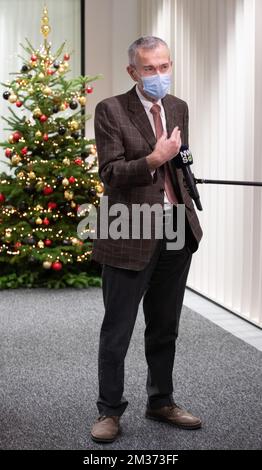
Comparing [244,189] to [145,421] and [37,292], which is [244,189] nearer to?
[37,292]

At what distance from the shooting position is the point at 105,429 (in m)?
2.88

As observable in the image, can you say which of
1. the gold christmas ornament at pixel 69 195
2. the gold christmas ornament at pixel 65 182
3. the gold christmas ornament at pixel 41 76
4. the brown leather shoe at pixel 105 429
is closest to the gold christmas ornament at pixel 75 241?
the gold christmas ornament at pixel 69 195

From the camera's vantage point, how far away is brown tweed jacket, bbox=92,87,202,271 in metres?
2.71

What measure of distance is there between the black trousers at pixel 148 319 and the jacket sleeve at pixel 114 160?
1.06 ft

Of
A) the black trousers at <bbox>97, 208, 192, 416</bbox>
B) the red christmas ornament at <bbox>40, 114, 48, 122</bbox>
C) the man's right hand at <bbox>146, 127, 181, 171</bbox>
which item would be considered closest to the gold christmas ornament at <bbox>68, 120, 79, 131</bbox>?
A: the red christmas ornament at <bbox>40, 114, 48, 122</bbox>

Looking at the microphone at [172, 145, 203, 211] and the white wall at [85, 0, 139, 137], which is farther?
the white wall at [85, 0, 139, 137]

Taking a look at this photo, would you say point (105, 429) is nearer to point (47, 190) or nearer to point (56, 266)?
point (56, 266)

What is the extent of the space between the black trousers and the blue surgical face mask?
510 mm

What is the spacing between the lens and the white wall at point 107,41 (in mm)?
8023

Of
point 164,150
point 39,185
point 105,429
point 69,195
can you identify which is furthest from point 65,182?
point 164,150

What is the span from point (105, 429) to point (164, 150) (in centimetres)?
106

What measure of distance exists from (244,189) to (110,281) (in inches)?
99.2

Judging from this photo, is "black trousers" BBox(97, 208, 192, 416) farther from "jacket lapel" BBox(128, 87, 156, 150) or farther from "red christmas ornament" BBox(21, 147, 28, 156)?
"red christmas ornament" BBox(21, 147, 28, 156)
